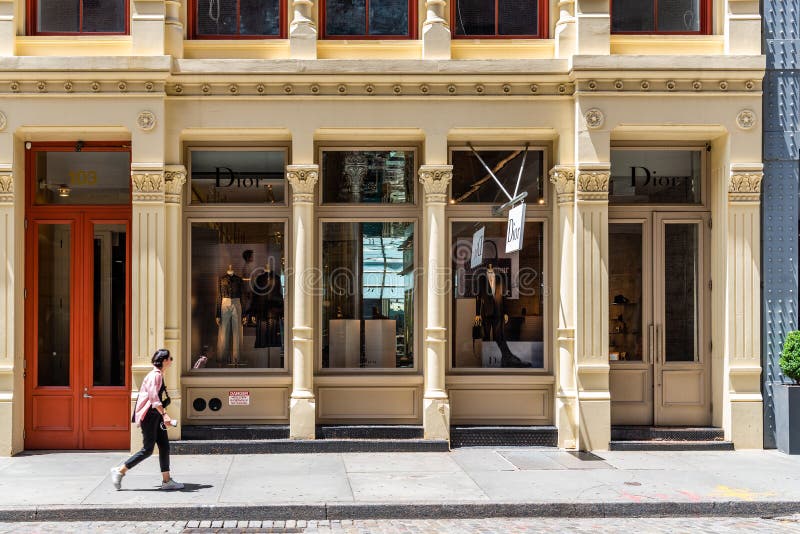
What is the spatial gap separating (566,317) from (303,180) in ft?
13.6

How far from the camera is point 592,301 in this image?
467 inches

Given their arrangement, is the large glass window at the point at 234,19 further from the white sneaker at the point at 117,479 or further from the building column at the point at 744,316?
the building column at the point at 744,316

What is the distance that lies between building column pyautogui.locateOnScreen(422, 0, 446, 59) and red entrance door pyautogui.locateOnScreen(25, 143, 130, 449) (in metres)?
4.81

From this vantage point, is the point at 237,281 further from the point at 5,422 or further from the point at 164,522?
the point at 164,522

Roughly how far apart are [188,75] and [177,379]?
13.7ft

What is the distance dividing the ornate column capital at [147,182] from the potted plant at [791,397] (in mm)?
8711

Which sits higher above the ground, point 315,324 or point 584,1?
point 584,1

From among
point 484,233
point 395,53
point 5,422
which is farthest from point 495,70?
point 5,422

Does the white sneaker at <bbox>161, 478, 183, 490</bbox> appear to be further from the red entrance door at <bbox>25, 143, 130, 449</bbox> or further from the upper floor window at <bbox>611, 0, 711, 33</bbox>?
the upper floor window at <bbox>611, 0, 711, 33</bbox>

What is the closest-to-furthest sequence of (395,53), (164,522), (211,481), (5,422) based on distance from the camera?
(164,522) < (211,481) < (5,422) < (395,53)

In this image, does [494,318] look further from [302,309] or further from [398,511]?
[398,511]

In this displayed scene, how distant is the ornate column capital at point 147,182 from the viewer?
1156 centimetres

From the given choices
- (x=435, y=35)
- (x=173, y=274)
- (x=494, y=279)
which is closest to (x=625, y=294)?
(x=494, y=279)

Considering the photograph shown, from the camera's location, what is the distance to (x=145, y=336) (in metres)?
11.6
